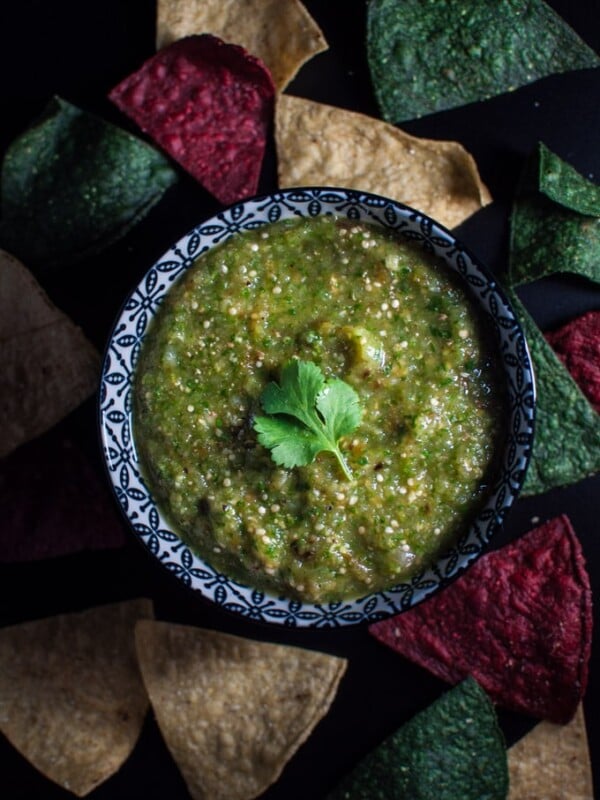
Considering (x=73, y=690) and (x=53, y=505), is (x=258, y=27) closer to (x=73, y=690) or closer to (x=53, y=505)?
(x=53, y=505)

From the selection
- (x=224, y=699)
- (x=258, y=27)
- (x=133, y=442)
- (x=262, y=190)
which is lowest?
(x=224, y=699)

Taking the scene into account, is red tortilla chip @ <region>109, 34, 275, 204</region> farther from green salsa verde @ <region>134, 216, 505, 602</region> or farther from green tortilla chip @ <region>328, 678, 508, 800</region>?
green tortilla chip @ <region>328, 678, 508, 800</region>

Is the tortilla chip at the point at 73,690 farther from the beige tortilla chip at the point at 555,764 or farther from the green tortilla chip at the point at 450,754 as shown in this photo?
the beige tortilla chip at the point at 555,764

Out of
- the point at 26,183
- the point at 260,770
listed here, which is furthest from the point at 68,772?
the point at 26,183

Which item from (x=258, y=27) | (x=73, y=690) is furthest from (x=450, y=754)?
(x=258, y=27)

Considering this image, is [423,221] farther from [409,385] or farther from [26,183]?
[26,183]

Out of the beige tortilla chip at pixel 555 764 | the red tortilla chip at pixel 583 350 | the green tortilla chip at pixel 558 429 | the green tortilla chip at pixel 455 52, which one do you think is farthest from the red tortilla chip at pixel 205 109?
the beige tortilla chip at pixel 555 764
